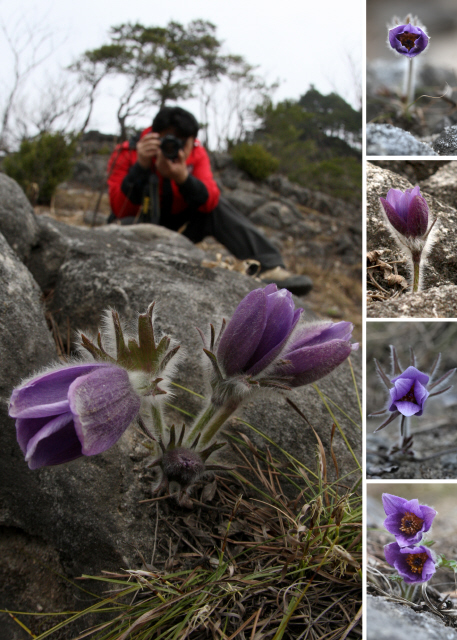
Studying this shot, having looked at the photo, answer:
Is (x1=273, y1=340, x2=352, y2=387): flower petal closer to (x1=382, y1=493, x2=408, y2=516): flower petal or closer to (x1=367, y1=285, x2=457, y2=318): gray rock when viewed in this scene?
(x1=367, y1=285, x2=457, y2=318): gray rock

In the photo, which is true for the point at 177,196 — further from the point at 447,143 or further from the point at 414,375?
the point at 414,375

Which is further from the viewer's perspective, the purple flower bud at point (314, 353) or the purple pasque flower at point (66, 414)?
the purple flower bud at point (314, 353)

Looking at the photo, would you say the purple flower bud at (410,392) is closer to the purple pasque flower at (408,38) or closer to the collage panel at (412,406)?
the collage panel at (412,406)

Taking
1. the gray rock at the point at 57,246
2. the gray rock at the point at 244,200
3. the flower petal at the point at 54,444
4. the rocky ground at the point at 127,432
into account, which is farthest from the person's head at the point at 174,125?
the gray rock at the point at 244,200

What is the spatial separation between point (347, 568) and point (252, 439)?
1.19 ft

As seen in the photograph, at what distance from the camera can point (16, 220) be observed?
1.67m

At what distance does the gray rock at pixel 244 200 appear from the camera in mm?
12609

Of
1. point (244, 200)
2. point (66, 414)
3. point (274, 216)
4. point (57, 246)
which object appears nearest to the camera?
point (66, 414)

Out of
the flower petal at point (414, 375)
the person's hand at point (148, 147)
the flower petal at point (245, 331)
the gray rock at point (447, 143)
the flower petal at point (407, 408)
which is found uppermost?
the person's hand at point (148, 147)

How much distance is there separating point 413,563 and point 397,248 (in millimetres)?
588

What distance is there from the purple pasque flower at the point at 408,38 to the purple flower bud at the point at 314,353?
21.1 inches

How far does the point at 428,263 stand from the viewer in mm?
1011

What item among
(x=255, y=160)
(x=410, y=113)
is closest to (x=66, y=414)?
(x=410, y=113)

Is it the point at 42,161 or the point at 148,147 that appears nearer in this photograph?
the point at 148,147
